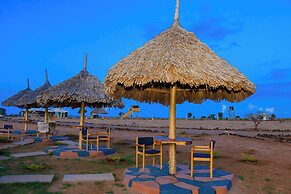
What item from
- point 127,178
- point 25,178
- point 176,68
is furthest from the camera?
point 25,178

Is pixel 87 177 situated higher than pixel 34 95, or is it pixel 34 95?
pixel 34 95

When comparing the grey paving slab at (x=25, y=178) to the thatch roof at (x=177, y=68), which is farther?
the grey paving slab at (x=25, y=178)

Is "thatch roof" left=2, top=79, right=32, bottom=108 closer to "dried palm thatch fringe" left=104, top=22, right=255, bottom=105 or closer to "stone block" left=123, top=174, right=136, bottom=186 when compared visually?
"dried palm thatch fringe" left=104, top=22, right=255, bottom=105

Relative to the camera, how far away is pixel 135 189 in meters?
6.34

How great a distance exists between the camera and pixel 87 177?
736 cm

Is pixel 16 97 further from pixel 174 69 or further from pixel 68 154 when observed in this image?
pixel 174 69

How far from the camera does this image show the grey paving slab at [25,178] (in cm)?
692

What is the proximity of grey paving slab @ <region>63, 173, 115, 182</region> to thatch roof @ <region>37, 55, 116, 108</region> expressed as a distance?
383 cm

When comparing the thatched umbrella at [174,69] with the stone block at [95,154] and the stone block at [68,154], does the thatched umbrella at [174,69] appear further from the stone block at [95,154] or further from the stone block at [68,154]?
the stone block at [68,154]

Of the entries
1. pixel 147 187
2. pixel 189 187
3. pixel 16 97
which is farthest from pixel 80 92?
pixel 16 97

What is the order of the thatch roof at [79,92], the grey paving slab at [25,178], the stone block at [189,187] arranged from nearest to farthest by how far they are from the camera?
the stone block at [189,187] → the grey paving slab at [25,178] → the thatch roof at [79,92]

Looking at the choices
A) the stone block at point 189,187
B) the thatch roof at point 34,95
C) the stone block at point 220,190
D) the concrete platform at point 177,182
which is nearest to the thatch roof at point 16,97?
Answer: the thatch roof at point 34,95

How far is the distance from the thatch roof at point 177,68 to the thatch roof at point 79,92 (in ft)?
9.93

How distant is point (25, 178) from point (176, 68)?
445 centimetres
